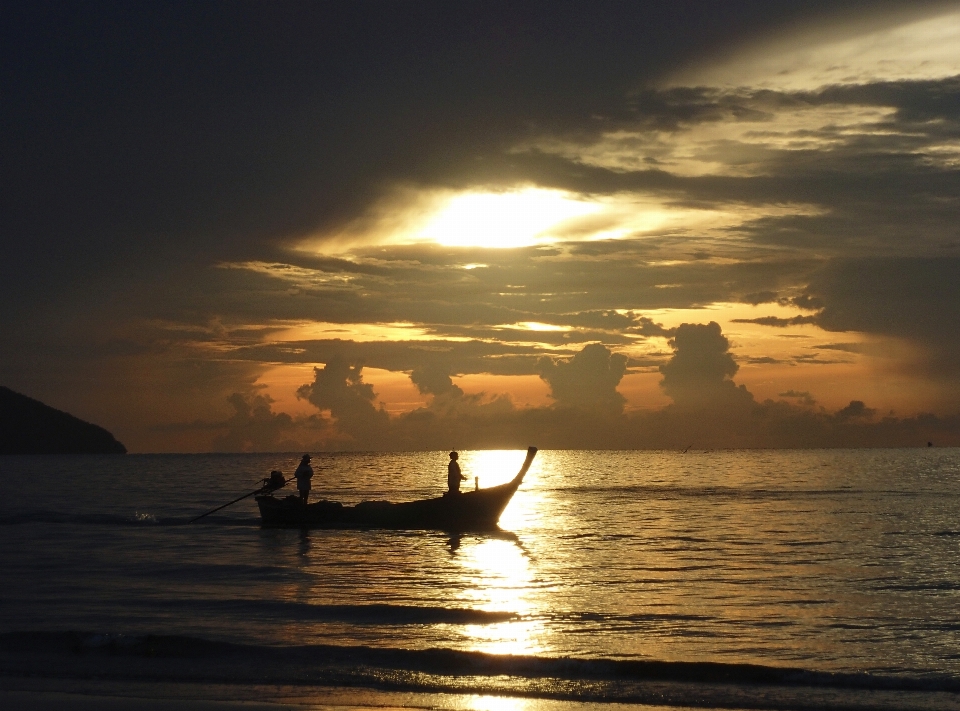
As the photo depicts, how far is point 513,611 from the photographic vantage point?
59.7ft

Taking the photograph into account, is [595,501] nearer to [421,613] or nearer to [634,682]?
[421,613]

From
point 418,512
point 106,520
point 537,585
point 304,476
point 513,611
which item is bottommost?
point 106,520

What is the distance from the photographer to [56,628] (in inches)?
645

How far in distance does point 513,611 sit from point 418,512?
16403 mm

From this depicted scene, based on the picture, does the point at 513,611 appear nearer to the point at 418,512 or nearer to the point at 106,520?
the point at 418,512

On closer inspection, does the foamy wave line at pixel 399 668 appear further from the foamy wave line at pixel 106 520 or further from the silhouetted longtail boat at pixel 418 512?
the foamy wave line at pixel 106 520

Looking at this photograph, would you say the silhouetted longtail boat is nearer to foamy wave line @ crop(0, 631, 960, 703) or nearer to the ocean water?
the ocean water

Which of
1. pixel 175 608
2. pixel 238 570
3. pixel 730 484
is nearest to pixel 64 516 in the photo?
pixel 238 570

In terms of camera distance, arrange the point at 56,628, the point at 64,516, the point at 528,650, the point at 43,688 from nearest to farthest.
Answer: the point at 43,688
the point at 528,650
the point at 56,628
the point at 64,516

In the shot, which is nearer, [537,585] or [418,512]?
[537,585]

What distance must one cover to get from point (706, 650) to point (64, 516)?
40224 mm

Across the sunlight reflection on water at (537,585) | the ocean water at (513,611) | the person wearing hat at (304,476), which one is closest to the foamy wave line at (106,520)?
the sunlight reflection on water at (537,585)

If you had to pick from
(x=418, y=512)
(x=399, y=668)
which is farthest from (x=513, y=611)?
(x=418, y=512)

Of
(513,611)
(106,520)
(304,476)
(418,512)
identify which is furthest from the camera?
(106,520)
